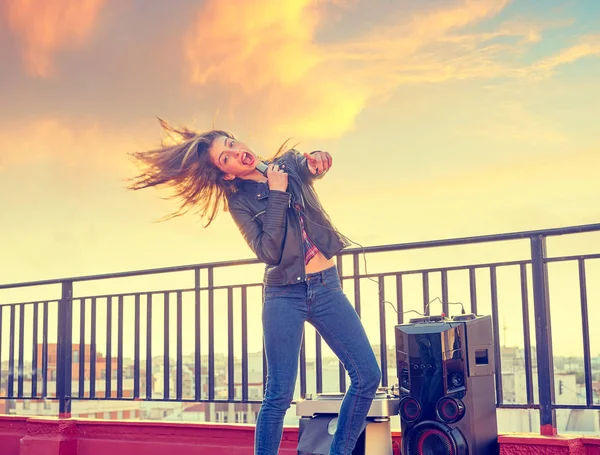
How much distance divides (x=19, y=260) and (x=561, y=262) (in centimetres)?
1090

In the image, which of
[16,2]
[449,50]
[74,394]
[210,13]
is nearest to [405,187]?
[449,50]

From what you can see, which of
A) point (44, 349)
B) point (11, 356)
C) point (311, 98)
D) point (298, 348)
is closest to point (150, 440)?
point (44, 349)

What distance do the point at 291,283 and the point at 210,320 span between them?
228 cm

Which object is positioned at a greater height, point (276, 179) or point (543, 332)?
point (276, 179)

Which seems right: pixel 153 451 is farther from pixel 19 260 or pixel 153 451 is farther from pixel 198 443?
pixel 19 260

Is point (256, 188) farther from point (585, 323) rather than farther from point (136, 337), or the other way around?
point (136, 337)

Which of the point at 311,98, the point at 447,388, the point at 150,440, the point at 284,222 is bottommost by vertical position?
the point at 150,440

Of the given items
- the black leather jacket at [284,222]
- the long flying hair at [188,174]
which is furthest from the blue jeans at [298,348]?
the long flying hair at [188,174]

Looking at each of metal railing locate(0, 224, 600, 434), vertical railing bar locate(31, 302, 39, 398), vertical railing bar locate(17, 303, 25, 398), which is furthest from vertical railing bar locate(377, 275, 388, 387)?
vertical railing bar locate(17, 303, 25, 398)

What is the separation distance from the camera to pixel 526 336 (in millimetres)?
4191

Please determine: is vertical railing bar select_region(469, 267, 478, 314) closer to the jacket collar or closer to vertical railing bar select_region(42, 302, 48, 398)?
the jacket collar

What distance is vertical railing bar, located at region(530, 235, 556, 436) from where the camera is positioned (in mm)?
4027

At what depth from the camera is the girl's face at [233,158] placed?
3467 millimetres

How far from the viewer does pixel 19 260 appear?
12781mm
